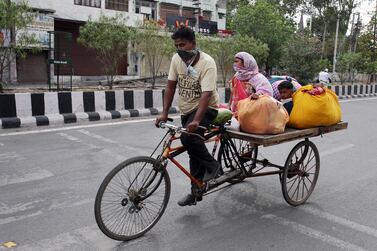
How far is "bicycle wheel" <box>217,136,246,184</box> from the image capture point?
4.51 metres

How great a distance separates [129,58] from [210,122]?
1038 inches

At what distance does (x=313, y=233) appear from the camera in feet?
13.0

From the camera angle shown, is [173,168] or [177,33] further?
[173,168]

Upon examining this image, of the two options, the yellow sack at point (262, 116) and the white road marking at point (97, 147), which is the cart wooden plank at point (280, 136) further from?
the white road marking at point (97, 147)

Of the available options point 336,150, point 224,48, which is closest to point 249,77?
point 336,150

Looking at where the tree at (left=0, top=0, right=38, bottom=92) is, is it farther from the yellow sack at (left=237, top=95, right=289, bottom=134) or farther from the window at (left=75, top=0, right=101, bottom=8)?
the window at (left=75, top=0, right=101, bottom=8)

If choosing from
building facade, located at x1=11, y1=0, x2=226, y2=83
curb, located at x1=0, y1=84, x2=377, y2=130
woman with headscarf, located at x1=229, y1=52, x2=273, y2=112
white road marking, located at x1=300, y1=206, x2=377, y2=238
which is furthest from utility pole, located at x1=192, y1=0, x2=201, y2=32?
white road marking, located at x1=300, y1=206, x2=377, y2=238

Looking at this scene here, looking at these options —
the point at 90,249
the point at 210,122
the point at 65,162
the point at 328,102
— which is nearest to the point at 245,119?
the point at 210,122

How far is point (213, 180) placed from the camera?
13.7 feet

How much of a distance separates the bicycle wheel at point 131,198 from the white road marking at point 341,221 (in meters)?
1.65

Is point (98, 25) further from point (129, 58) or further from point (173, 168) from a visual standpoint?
point (129, 58)

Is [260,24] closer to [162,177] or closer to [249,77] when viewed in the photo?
[249,77]

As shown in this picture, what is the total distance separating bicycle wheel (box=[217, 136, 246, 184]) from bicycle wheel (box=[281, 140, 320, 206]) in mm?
496

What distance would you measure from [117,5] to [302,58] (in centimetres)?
1281
